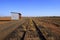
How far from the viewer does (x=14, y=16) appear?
40.6m
